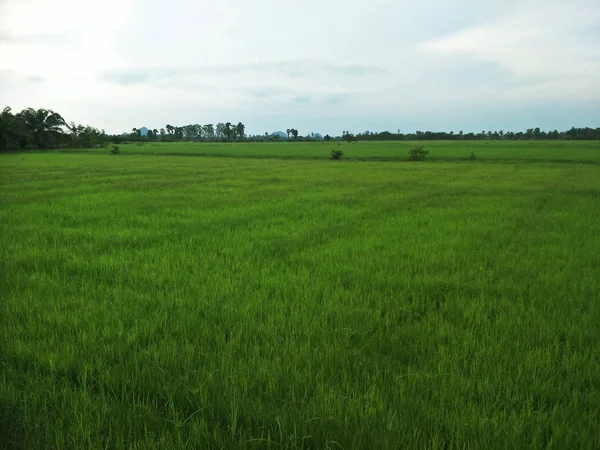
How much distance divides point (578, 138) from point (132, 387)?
120 m

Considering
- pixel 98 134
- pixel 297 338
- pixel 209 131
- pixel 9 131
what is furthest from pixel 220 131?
pixel 297 338

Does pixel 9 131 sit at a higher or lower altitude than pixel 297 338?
higher

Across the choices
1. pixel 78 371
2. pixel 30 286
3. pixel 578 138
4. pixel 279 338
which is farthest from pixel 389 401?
pixel 578 138

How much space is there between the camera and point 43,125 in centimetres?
5253

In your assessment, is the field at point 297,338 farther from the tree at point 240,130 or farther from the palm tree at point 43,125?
the tree at point 240,130

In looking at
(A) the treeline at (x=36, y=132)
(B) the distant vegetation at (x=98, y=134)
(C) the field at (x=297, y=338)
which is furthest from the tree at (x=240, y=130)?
(C) the field at (x=297, y=338)

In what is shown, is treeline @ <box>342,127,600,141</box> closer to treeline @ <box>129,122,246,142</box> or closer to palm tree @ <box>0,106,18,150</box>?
treeline @ <box>129,122,246,142</box>

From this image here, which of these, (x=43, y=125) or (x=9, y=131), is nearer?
(x=9, y=131)

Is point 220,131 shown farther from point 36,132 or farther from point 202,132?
point 36,132

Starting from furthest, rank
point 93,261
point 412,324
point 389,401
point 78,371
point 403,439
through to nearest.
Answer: point 93,261, point 412,324, point 78,371, point 389,401, point 403,439

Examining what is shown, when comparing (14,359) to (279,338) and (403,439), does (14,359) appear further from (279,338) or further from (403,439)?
(403,439)

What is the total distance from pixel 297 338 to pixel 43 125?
61840 mm

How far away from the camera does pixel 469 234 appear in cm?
730

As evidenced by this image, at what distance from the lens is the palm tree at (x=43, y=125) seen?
4968 cm
